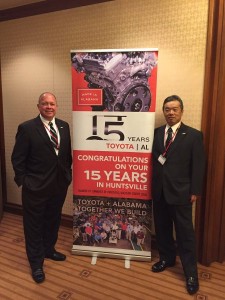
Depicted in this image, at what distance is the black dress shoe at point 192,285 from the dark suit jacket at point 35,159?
1.32 meters

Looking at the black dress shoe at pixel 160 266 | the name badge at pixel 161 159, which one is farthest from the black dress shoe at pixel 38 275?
the name badge at pixel 161 159

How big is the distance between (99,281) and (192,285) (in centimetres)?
74

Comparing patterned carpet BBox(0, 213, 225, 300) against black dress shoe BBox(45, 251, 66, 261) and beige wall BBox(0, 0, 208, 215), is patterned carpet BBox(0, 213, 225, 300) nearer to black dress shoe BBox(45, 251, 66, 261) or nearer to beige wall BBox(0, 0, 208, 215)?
black dress shoe BBox(45, 251, 66, 261)

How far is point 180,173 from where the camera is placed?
212 centimetres

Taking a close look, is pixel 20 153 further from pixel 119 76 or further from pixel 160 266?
pixel 160 266

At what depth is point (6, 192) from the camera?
365 centimetres

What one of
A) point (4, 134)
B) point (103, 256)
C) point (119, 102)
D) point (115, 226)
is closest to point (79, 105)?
point (119, 102)

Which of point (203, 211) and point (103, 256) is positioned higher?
point (203, 211)

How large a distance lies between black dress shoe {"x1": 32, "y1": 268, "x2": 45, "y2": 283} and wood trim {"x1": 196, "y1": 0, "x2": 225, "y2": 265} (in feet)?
4.64

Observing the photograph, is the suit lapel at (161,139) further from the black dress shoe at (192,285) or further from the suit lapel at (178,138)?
the black dress shoe at (192,285)

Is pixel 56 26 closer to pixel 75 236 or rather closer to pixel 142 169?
pixel 142 169

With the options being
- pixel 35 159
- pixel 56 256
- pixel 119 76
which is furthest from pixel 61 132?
pixel 56 256

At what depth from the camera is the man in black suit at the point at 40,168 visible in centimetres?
213

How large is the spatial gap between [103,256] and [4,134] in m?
2.07
